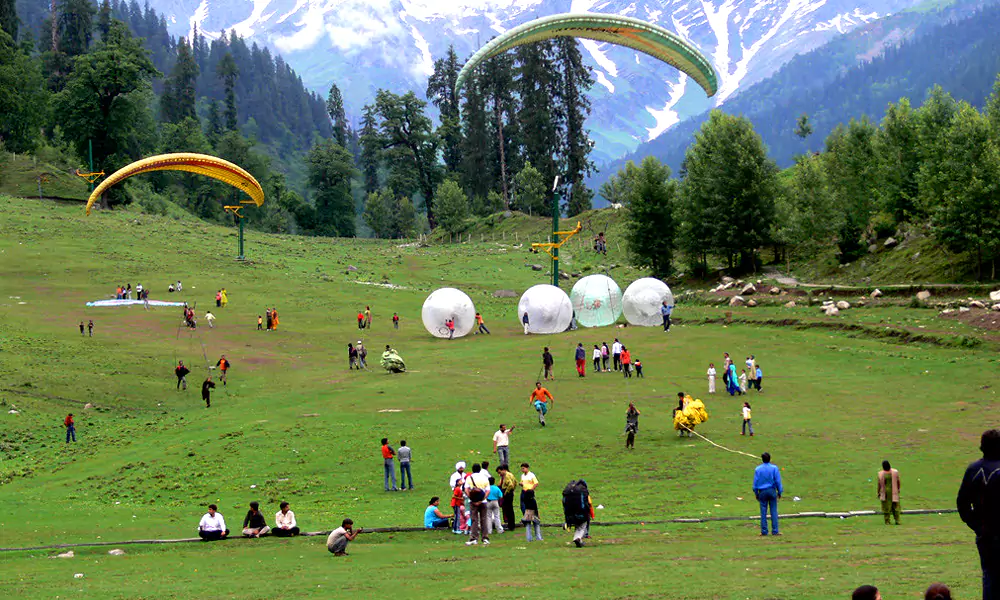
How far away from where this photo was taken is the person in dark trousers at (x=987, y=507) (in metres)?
9.40

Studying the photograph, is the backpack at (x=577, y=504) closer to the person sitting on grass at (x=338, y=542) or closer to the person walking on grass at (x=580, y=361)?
the person sitting on grass at (x=338, y=542)

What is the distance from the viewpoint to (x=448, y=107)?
6255 inches

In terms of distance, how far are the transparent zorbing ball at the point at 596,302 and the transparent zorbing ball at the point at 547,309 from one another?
132cm

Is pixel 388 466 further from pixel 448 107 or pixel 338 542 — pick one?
pixel 448 107

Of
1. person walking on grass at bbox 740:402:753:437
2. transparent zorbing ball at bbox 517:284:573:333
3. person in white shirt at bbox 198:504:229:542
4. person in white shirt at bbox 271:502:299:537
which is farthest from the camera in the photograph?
transparent zorbing ball at bbox 517:284:573:333

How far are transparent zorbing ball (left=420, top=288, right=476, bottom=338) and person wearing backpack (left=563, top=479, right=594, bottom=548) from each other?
37.4m

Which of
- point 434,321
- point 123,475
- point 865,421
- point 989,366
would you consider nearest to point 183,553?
point 123,475

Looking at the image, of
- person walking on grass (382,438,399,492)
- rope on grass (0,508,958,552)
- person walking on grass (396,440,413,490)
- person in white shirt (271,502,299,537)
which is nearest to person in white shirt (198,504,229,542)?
rope on grass (0,508,958,552)

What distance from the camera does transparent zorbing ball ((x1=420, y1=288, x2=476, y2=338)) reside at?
54.8m

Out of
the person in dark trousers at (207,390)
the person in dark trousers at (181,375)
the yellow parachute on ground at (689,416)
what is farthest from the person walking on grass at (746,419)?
the person in dark trousers at (181,375)

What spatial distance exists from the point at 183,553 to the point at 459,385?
2130cm

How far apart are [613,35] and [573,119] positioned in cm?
8772

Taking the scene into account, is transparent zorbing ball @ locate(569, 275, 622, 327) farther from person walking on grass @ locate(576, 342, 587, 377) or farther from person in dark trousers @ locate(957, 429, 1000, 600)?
person in dark trousers @ locate(957, 429, 1000, 600)

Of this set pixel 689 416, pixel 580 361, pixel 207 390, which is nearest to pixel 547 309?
pixel 580 361
